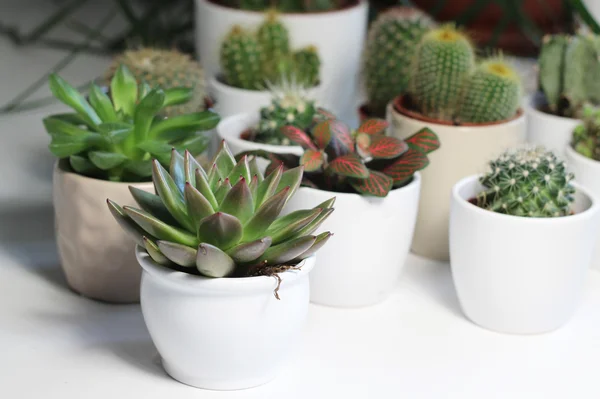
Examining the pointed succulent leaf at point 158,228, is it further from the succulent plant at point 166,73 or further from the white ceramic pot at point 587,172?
the white ceramic pot at point 587,172

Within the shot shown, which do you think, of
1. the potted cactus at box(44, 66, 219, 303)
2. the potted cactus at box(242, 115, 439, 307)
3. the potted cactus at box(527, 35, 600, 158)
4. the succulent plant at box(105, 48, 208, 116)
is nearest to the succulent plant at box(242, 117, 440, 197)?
the potted cactus at box(242, 115, 439, 307)

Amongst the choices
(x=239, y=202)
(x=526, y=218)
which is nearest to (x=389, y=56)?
(x=526, y=218)

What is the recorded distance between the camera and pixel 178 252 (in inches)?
29.7

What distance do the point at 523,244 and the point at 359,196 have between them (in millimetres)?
173

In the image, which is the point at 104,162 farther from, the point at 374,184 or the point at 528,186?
the point at 528,186

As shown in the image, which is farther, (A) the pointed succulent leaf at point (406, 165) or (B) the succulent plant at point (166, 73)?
(B) the succulent plant at point (166, 73)

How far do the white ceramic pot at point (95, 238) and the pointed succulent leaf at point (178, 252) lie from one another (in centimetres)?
19

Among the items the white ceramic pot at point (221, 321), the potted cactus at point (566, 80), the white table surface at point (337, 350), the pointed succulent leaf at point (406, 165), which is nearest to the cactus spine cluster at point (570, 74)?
the potted cactus at point (566, 80)

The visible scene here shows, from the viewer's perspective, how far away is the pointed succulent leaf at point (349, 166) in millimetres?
918

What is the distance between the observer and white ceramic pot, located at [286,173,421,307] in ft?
3.14

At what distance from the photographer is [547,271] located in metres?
0.94

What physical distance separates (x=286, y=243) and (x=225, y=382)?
0.47 feet

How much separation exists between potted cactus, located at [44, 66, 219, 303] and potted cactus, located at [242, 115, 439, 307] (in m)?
0.11

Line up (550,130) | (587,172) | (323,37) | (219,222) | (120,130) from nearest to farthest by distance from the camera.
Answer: (219,222) < (120,130) < (587,172) < (550,130) < (323,37)
